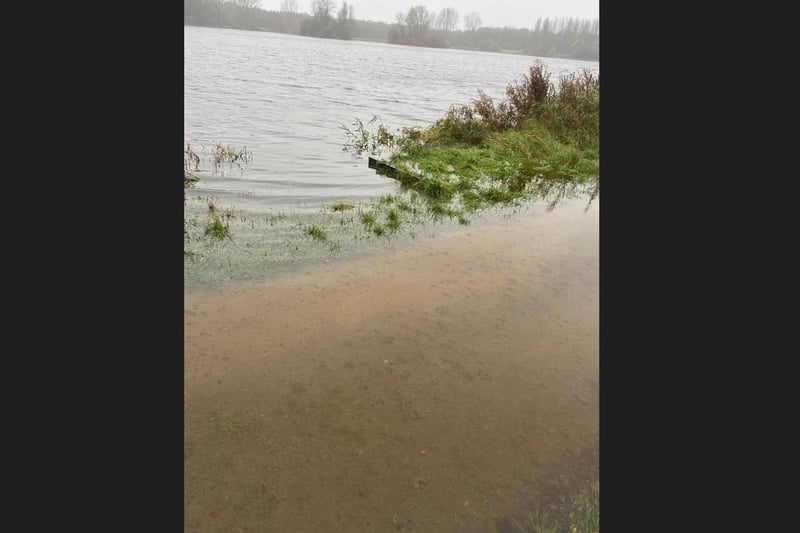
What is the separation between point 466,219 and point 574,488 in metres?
7.14

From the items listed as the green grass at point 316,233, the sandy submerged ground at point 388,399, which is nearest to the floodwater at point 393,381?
the sandy submerged ground at point 388,399

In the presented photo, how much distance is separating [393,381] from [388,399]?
293 millimetres

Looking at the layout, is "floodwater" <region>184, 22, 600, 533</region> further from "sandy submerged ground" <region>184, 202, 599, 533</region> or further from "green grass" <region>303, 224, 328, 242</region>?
"green grass" <region>303, 224, 328, 242</region>

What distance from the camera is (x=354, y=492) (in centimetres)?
368

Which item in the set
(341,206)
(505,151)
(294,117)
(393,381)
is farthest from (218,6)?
(393,381)

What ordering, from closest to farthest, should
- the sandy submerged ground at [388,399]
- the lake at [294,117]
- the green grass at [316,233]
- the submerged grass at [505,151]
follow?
the sandy submerged ground at [388,399] < the green grass at [316,233] < the lake at [294,117] < the submerged grass at [505,151]

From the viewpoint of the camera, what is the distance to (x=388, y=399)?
4719 mm

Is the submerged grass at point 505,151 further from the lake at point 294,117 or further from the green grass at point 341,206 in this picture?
the lake at point 294,117

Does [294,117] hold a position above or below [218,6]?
below

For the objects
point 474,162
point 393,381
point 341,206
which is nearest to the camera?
point 393,381

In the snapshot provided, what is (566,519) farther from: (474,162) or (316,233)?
(474,162)

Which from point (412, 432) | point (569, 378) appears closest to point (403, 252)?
point (569, 378)

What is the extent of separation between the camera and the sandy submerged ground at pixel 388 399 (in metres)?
3.63

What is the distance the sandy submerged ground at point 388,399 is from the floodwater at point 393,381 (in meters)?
0.02
